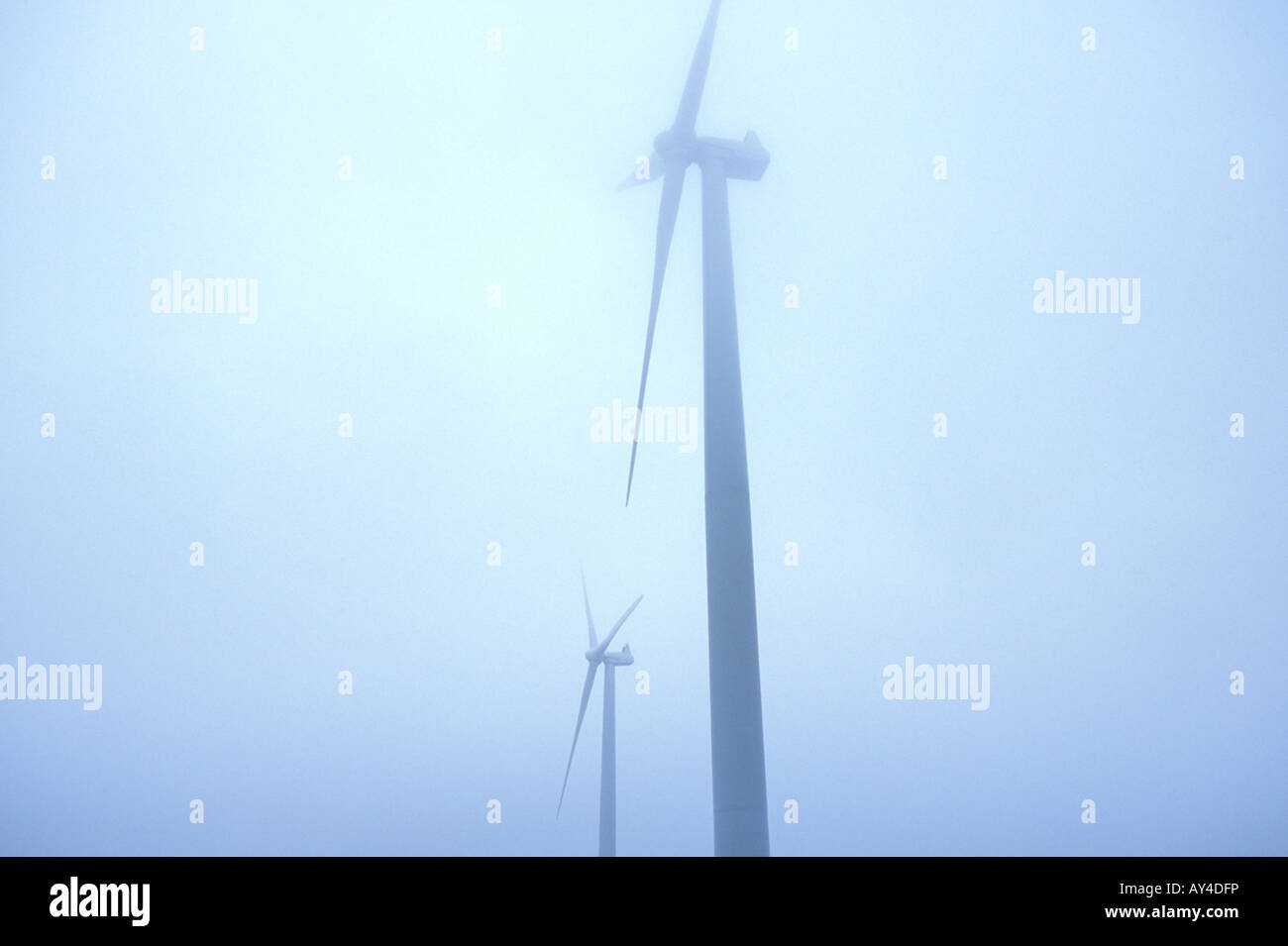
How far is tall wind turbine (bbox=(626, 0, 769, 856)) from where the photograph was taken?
1614 cm

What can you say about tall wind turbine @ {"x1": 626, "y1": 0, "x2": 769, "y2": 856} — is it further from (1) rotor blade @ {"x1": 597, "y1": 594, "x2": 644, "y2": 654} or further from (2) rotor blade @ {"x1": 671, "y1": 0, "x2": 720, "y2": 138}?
(1) rotor blade @ {"x1": 597, "y1": 594, "x2": 644, "y2": 654}

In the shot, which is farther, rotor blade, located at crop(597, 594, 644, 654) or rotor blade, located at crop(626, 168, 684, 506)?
rotor blade, located at crop(597, 594, 644, 654)

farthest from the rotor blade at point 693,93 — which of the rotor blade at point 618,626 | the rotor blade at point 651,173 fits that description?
the rotor blade at point 618,626

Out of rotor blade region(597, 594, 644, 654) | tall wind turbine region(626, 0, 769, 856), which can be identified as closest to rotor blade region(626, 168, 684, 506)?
tall wind turbine region(626, 0, 769, 856)

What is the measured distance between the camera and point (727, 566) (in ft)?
56.2

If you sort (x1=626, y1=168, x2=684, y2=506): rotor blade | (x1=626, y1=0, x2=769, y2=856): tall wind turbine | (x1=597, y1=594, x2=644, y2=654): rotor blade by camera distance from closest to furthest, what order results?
1. (x1=626, y1=0, x2=769, y2=856): tall wind turbine
2. (x1=626, y1=168, x2=684, y2=506): rotor blade
3. (x1=597, y1=594, x2=644, y2=654): rotor blade

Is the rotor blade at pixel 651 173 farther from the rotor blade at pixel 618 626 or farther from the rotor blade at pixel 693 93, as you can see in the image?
the rotor blade at pixel 618 626

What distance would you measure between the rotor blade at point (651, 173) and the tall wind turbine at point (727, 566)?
1.87 meters

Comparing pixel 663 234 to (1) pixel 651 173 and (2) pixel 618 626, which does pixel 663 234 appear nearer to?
(1) pixel 651 173

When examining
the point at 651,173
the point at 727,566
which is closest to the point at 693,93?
the point at 651,173

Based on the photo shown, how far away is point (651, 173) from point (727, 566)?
1337cm

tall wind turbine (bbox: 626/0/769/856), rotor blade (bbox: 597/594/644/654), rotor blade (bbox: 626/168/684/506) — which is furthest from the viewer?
rotor blade (bbox: 597/594/644/654)

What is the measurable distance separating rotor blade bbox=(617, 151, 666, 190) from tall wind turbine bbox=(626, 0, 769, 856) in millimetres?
1867
